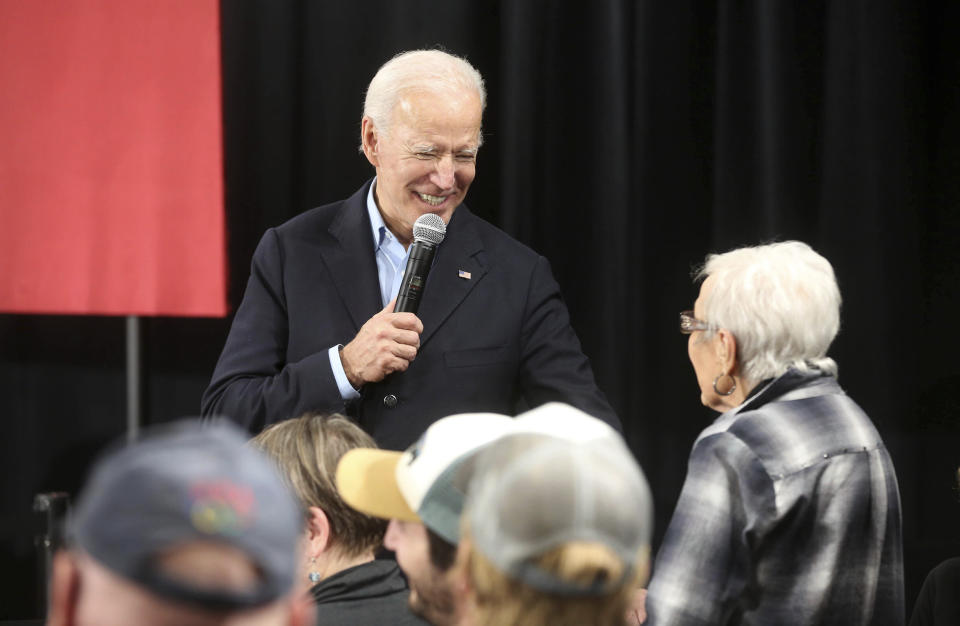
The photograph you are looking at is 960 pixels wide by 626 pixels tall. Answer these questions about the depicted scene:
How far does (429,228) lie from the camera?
7.09ft

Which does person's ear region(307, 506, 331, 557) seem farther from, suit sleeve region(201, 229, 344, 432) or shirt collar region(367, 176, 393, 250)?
shirt collar region(367, 176, 393, 250)

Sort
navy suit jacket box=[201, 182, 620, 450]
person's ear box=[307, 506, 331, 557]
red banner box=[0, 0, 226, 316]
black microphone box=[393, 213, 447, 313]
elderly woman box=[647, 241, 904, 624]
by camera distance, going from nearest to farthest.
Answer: person's ear box=[307, 506, 331, 557]
elderly woman box=[647, 241, 904, 624]
black microphone box=[393, 213, 447, 313]
navy suit jacket box=[201, 182, 620, 450]
red banner box=[0, 0, 226, 316]

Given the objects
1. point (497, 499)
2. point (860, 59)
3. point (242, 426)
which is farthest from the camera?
point (860, 59)

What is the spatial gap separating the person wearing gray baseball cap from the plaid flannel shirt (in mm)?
1165

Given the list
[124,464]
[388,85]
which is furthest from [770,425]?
[124,464]

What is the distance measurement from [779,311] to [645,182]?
135 centimetres

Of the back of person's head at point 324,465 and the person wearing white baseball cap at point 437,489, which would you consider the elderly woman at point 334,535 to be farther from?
the person wearing white baseball cap at point 437,489

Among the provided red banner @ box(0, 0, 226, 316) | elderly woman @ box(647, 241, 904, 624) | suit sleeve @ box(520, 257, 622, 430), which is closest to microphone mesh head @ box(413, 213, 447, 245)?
suit sleeve @ box(520, 257, 622, 430)

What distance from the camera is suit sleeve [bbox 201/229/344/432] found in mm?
2221

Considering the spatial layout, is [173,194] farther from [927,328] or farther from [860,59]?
[927,328]

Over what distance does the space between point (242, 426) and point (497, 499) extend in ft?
4.55

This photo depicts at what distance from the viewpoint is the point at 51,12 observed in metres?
2.96

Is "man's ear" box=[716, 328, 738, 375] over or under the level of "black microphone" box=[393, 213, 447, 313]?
under

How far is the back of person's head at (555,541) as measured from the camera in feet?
3.20
